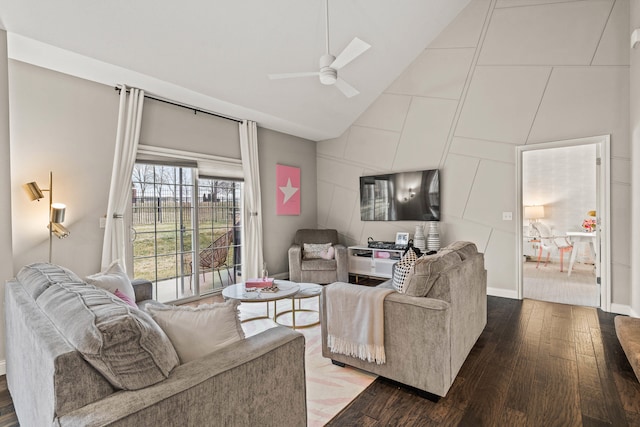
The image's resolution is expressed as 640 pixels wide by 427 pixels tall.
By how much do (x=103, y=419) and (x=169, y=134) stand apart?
3847mm

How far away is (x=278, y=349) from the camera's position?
1.34 meters

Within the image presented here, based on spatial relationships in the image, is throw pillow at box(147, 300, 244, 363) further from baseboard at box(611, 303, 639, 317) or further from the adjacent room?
baseboard at box(611, 303, 639, 317)

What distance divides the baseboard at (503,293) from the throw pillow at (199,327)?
4.24m

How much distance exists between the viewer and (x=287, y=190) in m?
5.70

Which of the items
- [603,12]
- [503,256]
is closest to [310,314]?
[503,256]

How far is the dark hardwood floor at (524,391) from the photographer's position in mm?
1851

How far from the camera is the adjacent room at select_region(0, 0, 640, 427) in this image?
131 centimetres

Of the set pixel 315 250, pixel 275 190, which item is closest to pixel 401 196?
pixel 315 250

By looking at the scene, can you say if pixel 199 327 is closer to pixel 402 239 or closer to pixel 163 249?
pixel 163 249

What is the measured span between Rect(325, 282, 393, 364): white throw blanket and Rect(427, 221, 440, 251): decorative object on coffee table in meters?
2.81

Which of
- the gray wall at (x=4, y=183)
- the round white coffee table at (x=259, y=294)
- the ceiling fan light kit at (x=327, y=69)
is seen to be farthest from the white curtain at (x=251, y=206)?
the gray wall at (x=4, y=183)

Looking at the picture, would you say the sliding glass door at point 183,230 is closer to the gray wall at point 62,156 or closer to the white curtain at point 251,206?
the white curtain at point 251,206

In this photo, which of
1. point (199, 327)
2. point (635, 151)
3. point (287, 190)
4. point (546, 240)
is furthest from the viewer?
point (546, 240)

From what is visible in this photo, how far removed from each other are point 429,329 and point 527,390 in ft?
2.94
